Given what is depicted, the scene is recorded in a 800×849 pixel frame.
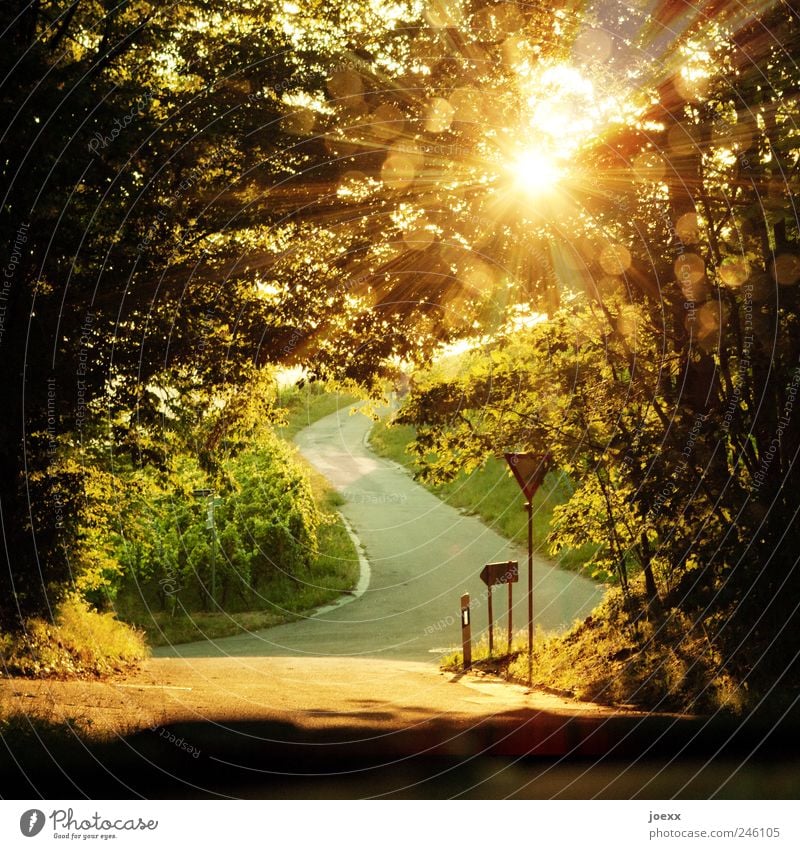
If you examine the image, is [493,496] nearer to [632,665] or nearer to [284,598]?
[284,598]

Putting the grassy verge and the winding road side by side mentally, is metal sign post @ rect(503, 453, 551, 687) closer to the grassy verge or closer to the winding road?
the grassy verge

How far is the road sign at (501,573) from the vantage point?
13.3m

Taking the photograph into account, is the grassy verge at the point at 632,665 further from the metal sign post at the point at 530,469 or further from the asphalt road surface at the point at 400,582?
the asphalt road surface at the point at 400,582

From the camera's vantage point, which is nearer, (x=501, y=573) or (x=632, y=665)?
(x=632, y=665)

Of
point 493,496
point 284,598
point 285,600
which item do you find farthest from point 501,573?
point 493,496

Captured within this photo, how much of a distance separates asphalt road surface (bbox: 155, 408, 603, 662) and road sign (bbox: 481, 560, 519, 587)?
10.8 ft

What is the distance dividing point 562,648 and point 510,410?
4246mm

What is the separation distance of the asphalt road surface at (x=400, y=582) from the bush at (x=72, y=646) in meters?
4.77

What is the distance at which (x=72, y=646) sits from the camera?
38.6ft

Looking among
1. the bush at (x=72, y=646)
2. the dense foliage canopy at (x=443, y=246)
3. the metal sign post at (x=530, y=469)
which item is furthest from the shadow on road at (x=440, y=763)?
the metal sign post at (x=530, y=469)

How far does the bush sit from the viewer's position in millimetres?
9805

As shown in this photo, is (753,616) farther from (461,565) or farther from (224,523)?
(461,565)

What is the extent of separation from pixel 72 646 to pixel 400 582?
20.3 meters

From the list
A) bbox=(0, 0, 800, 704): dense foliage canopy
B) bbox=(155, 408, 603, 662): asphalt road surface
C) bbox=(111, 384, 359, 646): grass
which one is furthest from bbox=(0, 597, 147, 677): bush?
bbox=(111, 384, 359, 646): grass
